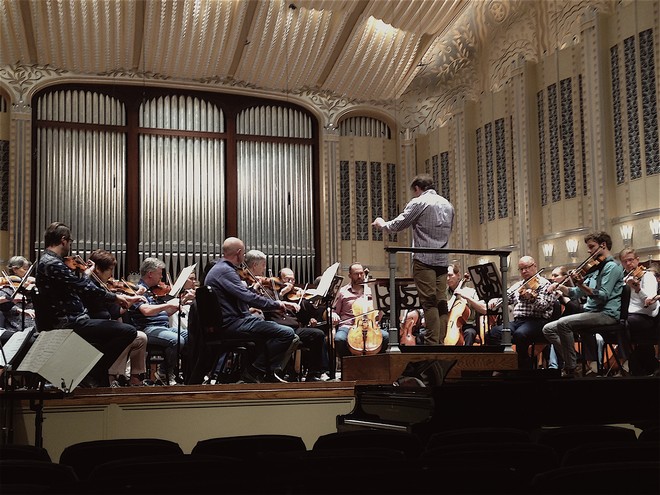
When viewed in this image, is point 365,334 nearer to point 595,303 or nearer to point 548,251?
point 595,303

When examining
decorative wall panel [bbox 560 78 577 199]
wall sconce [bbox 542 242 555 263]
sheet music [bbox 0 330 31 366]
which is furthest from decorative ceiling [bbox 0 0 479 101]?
sheet music [bbox 0 330 31 366]

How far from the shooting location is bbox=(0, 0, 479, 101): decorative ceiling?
36.4 ft

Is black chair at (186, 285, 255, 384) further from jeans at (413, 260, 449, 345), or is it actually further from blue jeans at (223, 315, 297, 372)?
jeans at (413, 260, 449, 345)

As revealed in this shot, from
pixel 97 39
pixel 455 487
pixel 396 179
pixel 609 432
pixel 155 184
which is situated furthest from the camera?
pixel 396 179

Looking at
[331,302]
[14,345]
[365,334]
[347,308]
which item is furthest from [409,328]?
[14,345]

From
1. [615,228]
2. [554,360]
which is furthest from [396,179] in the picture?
[554,360]

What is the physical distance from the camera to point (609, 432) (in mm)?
2719

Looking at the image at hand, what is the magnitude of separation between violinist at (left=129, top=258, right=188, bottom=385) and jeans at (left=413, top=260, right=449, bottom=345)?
6.57ft

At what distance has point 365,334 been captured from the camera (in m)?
7.65

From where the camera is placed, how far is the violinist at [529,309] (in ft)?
23.8

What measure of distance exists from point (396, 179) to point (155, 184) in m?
3.87

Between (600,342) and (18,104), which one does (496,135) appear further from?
(18,104)

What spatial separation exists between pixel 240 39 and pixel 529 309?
650cm

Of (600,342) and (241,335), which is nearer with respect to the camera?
(241,335)
